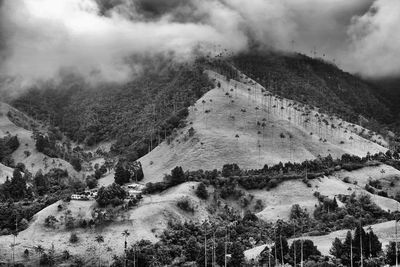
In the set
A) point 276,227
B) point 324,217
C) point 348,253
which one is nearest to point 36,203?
point 276,227

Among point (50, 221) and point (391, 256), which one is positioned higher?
point (50, 221)

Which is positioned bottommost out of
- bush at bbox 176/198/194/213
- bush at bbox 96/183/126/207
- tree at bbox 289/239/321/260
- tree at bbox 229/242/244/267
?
tree at bbox 229/242/244/267

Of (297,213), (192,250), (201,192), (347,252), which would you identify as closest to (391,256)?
(347,252)

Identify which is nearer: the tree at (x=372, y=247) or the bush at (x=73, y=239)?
the tree at (x=372, y=247)

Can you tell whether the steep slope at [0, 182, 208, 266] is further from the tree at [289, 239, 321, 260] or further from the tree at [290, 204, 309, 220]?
the tree at [289, 239, 321, 260]

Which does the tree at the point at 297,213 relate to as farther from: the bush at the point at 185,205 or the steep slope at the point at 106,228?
the bush at the point at 185,205

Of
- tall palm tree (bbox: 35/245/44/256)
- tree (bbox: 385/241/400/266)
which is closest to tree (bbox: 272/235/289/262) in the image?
tree (bbox: 385/241/400/266)

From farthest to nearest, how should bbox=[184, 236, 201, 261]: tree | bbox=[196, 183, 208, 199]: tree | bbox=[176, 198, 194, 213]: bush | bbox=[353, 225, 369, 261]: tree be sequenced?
bbox=[196, 183, 208, 199]: tree, bbox=[176, 198, 194, 213]: bush, bbox=[184, 236, 201, 261]: tree, bbox=[353, 225, 369, 261]: tree

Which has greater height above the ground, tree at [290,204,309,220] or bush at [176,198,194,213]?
bush at [176,198,194,213]

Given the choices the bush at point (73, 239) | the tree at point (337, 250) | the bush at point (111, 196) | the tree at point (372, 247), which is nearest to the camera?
the tree at point (337, 250)

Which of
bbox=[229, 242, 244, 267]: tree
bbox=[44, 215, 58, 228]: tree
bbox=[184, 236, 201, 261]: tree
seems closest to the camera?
bbox=[229, 242, 244, 267]: tree

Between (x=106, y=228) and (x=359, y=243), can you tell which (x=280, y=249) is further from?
(x=106, y=228)

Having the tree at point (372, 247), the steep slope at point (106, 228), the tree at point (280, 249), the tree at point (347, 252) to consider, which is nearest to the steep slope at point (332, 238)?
the tree at point (280, 249)
